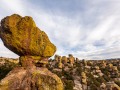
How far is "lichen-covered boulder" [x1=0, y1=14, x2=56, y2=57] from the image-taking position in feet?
57.2

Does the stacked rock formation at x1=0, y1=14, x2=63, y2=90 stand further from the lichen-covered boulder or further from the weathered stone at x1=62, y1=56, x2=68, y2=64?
the weathered stone at x1=62, y1=56, x2=68, y2=64

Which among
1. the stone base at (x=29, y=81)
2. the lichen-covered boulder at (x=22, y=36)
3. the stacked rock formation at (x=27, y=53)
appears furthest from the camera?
the lichen-covered boulder at (x=22, y=36)

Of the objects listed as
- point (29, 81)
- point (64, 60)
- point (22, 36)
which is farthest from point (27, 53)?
point (64, 60)

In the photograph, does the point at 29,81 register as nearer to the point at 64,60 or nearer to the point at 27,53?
the point at 27,53

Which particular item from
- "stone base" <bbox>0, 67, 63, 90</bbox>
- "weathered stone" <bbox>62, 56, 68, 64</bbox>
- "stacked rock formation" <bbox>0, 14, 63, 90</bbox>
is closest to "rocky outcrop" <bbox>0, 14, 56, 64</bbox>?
"stacked rock formation" <bbox>0, 14, 63, 90</bbox>

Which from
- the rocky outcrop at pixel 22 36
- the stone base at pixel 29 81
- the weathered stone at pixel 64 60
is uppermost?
the weathered stone at pixel 64 60

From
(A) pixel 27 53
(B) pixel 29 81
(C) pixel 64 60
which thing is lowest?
(B) pixel 29 81

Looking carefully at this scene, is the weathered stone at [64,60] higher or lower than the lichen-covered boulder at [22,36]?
higher

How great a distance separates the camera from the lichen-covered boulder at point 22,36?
57.2 feet

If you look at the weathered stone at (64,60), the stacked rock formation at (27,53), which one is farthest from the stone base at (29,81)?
the weathered stone at (64,60)

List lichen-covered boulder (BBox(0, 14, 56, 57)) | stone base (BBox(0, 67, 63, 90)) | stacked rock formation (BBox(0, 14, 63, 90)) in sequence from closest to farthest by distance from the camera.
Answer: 1. stone base (BBox(0, 67, 63, 90))
2. stacked rock formation (BBox(0, 14, 63, 90))
3. lichen-covered boulder (BBox(0, 14, 56, 57))

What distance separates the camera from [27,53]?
17.8 meters

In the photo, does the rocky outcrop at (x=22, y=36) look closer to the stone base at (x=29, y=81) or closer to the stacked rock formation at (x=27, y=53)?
the stacked rock formation at (x=27, y=53)

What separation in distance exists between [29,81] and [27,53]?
7.20 ft
